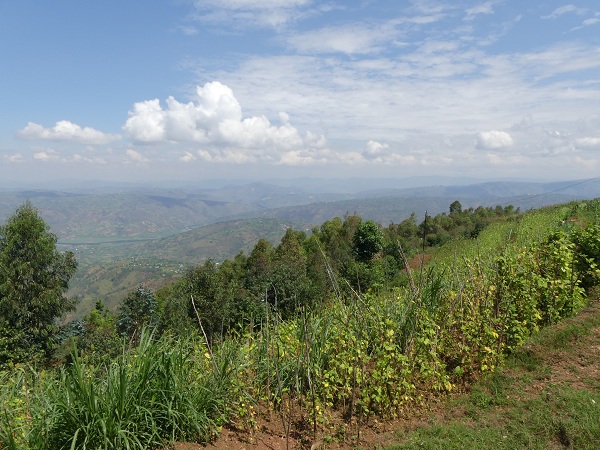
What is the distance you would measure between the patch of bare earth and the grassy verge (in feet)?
0.03

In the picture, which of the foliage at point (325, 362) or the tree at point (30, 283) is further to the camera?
the tree at point (30, 283)

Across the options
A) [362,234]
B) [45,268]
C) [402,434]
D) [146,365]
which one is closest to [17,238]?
[45,268]

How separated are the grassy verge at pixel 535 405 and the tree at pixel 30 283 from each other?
23.4 meters

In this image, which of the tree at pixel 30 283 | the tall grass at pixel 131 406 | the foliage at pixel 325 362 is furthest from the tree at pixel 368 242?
the tall grass at pixel 131 406

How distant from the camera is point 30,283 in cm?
2170

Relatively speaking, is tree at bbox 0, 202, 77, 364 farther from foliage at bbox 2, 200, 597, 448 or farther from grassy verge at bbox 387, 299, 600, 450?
grassy verge at bbox 387, 299, 600, 450

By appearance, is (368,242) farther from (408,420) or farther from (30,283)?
(408,420)

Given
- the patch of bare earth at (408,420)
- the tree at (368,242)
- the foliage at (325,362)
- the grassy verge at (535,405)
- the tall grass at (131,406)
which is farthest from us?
the tree at (368,242)

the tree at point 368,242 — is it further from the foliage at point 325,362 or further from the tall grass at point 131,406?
the tall grass at point 131,406

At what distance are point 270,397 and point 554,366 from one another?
11.1 ft

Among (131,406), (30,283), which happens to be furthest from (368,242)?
(131,406)

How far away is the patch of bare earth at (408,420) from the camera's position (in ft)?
11.0

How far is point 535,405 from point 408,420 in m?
1.28

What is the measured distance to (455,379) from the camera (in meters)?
4.38
